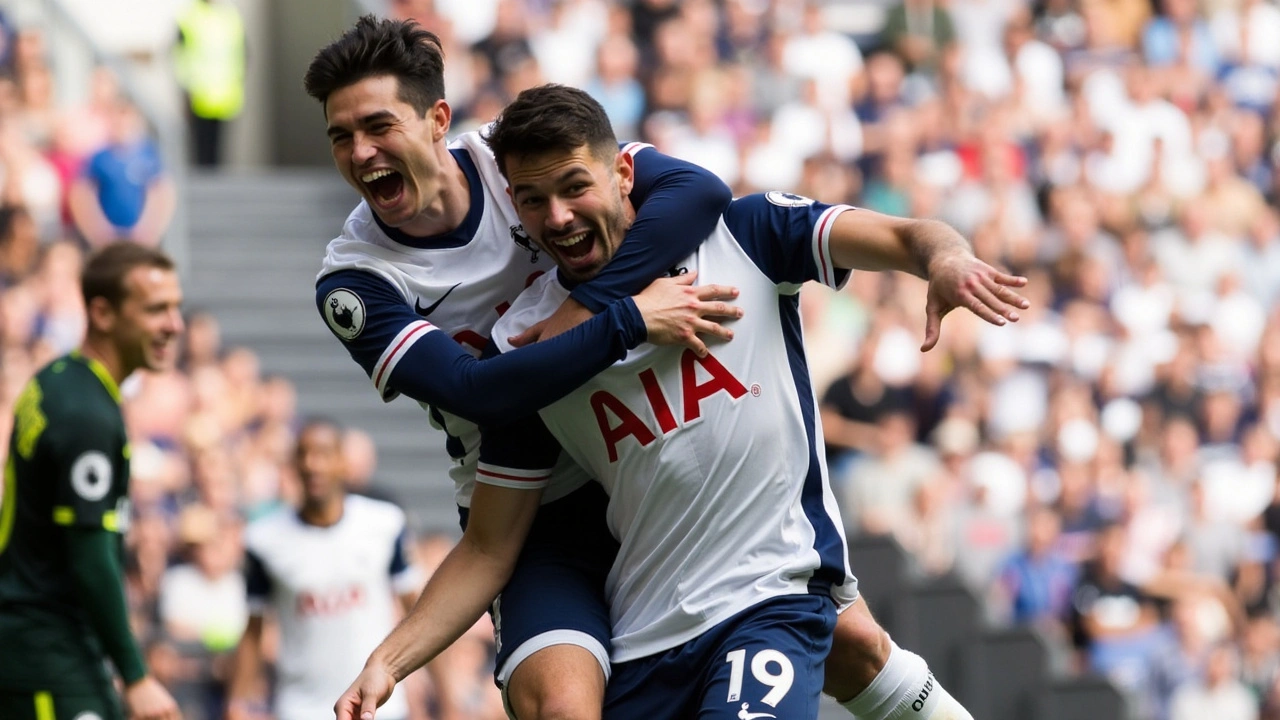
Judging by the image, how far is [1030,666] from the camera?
10461 mm

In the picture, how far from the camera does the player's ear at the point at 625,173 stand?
17.3ft

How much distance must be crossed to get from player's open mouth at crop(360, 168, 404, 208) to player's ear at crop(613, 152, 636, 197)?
1.90 ft

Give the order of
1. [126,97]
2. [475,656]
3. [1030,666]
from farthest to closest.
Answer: [126,97] → [1030,666] → [475,656]

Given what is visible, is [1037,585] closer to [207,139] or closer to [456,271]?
[456,271]

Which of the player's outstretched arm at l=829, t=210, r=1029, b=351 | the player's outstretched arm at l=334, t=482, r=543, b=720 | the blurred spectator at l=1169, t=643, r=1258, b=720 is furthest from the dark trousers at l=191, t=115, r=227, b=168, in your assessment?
the player's outstretched arm at l=829, t=210, r=1029, b=351

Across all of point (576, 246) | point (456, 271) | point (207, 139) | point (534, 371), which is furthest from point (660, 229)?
point (207, 139)

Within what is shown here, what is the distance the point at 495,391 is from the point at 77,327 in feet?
22.6

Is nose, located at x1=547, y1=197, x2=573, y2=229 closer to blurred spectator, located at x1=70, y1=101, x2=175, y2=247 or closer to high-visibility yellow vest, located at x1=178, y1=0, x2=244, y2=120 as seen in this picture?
blurred spectator, located at x1=70, y1=101, x2=175, y2=247

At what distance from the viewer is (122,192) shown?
12.5 meters

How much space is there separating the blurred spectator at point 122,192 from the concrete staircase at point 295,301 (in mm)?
706

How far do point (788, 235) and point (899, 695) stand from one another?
1456 millimetres

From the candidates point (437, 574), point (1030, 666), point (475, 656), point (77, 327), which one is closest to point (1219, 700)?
point (1030, 666)

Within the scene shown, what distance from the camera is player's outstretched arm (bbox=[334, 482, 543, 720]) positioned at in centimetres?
536

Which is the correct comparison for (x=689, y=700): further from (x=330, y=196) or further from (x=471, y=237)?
(x=330, y=196)
